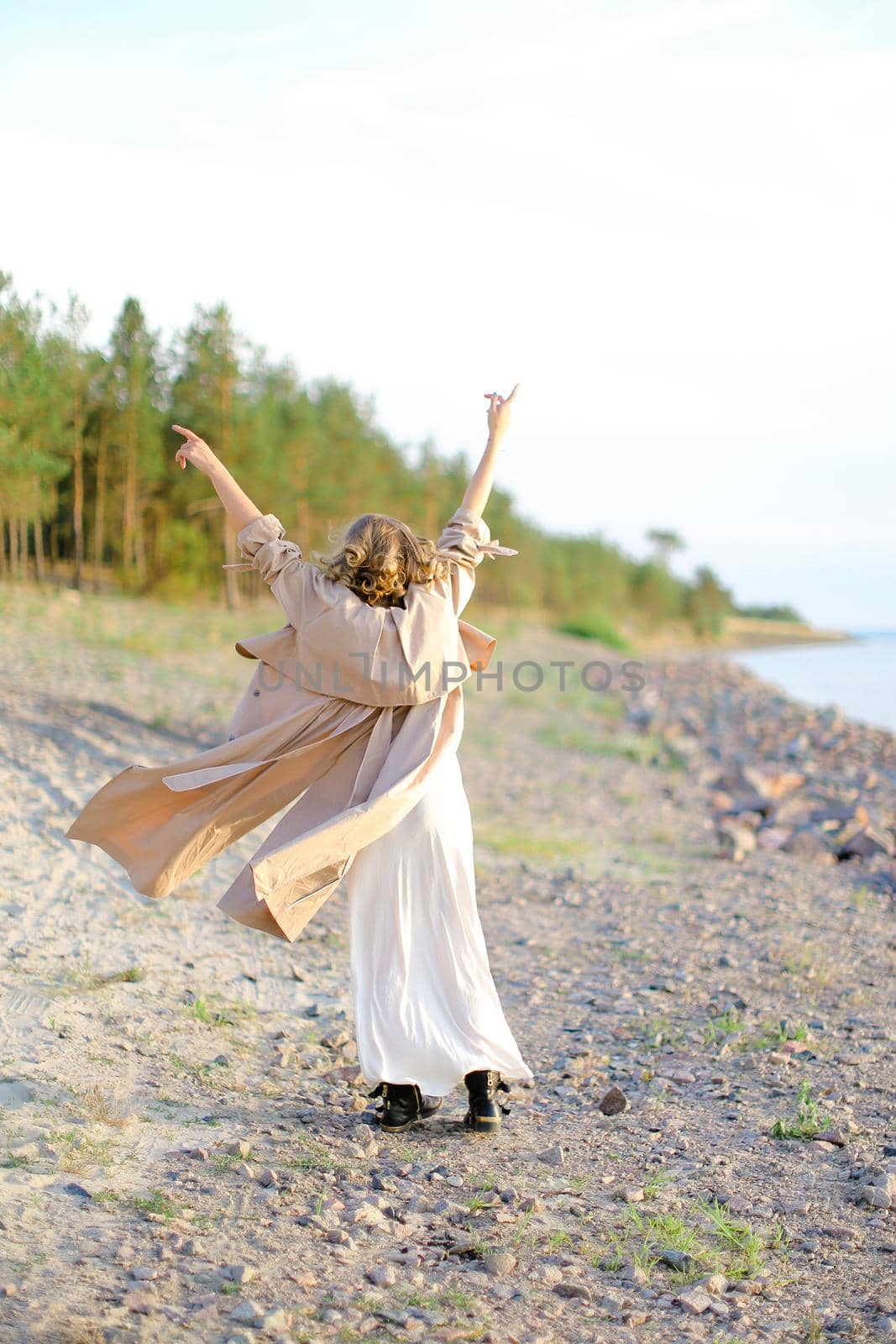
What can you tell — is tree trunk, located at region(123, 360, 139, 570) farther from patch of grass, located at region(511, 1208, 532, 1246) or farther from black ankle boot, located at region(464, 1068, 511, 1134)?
patch of grass, located at region(511, 1208, 532, 1246)

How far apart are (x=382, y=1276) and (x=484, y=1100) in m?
0.97

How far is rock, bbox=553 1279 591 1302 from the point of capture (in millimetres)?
2916

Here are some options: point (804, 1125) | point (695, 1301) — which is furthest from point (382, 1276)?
point (804, 1125)

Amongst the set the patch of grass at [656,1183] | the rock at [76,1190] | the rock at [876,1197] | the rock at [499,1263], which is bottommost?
the patch of grass at [656,1183]

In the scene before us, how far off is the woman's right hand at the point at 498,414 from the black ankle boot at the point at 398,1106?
2.36m

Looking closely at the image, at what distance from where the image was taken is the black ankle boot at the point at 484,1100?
3.81 meters

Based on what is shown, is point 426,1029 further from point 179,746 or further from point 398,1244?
point 179,746

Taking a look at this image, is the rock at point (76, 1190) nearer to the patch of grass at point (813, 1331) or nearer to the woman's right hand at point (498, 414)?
the patch of grass at point (813, 1331)

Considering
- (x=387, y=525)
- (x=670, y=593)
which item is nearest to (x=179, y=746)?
(x=387, y=525)

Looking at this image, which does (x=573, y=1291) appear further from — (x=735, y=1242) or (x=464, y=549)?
(x=464, y=549)

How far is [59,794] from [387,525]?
4.23 meters

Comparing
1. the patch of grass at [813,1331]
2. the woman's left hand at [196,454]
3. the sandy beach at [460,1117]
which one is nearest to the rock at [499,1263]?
the sandy beach at [460,1117]

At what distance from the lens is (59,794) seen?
710 centimetres

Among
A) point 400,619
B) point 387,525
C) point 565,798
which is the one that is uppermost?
point 387,525
